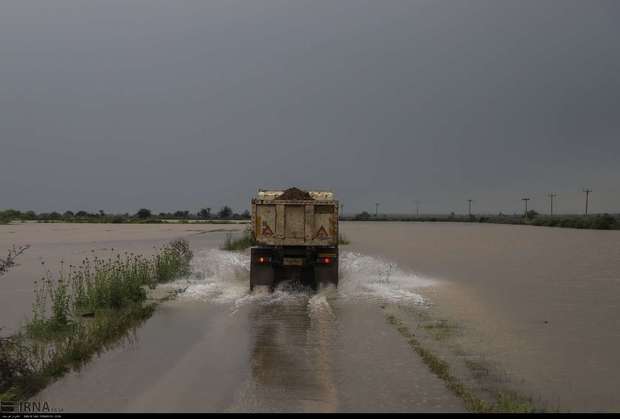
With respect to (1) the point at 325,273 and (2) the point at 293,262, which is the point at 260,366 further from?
(1) the point at 325,273

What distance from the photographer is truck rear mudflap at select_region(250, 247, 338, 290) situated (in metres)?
15.9

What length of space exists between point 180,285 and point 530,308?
9.88m

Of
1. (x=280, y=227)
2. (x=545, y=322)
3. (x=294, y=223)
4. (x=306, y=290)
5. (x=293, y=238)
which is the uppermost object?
(x=294, y=223)

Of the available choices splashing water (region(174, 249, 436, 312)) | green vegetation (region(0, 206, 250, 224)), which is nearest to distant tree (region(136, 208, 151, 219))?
green vegetation (region(0, 206, 250, 224))

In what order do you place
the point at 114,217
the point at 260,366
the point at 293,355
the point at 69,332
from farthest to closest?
the point at 114,217 < the point at 69,332 < the point at 293,355 < the point at 260,366

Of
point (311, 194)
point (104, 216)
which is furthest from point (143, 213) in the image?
point (311, 194)

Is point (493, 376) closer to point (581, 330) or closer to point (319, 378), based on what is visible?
point (319, 378)

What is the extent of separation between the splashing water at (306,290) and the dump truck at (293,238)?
1.85 ft

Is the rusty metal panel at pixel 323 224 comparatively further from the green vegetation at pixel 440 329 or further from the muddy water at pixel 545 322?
the green vegetation at pixel 440 329

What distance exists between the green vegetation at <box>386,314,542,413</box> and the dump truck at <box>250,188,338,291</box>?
7.03 m

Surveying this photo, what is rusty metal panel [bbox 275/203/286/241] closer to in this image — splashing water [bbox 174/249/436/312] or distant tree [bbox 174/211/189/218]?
splashing water [bbox 174/249/436/312]

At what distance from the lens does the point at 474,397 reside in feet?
22.4

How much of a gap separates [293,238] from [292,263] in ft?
2.22

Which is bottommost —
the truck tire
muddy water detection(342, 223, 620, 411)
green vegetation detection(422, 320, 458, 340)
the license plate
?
muddy water detection(342, 223, 620, 411)
